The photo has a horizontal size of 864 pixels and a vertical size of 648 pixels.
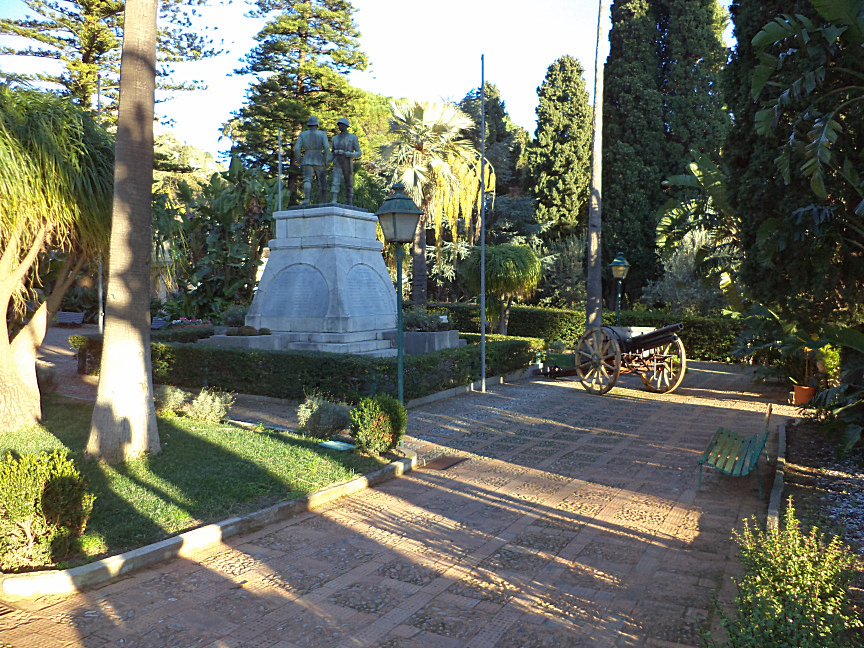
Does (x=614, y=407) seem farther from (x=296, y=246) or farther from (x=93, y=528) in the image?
(x=93, y=528)

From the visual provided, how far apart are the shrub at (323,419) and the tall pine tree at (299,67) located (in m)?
26.4

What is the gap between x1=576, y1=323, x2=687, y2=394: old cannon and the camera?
45.0ft

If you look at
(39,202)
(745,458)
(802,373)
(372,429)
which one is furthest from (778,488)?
(39,202)

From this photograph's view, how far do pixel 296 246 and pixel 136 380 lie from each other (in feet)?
28.1

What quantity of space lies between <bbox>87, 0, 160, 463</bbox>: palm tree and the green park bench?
21.0 feet

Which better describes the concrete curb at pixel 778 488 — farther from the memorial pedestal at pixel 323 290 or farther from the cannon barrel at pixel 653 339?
the memorial pedestal at pixel 323 290

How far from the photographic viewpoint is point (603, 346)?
47.7 ft

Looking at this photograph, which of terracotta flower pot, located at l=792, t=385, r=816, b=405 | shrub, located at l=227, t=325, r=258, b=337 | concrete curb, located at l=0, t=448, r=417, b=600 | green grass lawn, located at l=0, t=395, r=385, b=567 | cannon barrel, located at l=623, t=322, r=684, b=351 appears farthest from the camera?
shrub, located at l=227, t=325, r=258, b=337

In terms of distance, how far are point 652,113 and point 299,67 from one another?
681 inches

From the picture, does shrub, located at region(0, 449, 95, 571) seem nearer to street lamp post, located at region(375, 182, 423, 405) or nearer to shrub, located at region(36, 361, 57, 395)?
street lamp post, located at region(375, 182, 423, 405)

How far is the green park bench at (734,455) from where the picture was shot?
22.5 ft

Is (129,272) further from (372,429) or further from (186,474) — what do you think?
(372,429)

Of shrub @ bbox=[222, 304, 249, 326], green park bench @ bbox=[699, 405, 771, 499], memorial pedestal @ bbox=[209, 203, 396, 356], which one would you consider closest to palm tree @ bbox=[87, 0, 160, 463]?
green park bench @ bbox=[699, 405, 771, 499]

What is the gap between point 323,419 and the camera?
8773 mm
